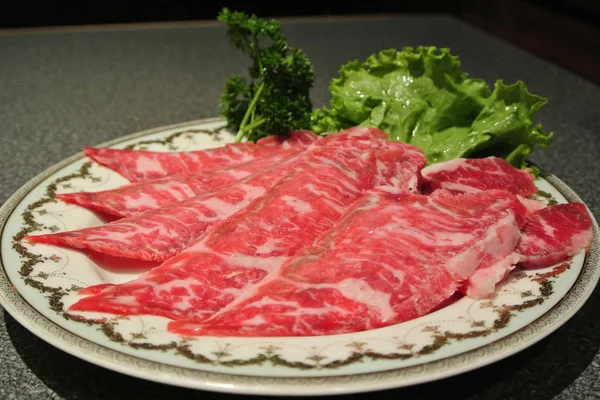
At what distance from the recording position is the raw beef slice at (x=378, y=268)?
1.52 meters

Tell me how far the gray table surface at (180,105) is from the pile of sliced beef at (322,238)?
190mm

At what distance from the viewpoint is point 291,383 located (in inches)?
51.6

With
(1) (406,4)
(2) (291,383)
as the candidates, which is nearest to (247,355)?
(2) (291,383)

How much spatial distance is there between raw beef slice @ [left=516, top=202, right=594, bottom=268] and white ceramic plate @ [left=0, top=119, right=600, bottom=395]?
0.12 feet

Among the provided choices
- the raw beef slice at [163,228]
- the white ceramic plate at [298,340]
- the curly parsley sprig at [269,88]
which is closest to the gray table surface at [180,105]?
the white ceramic plate at [298,340]

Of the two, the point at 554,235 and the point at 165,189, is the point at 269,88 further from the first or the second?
the point at 554,235

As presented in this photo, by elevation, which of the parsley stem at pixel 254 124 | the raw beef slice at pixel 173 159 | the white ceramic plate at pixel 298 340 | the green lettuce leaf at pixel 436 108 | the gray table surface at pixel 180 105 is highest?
the green lettuce leaf at pixel 436 108

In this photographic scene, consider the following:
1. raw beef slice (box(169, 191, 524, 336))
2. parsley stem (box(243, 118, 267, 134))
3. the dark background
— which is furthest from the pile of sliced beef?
the dark background

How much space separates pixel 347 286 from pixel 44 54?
3.51m

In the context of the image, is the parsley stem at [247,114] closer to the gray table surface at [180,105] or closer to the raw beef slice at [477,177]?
the gray table surface at [180,105]

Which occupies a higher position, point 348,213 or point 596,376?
point 348,213

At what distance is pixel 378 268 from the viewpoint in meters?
1.63

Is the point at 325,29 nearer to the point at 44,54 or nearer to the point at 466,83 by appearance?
the point at 44,54

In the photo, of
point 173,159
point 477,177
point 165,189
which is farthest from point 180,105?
point 477,177
